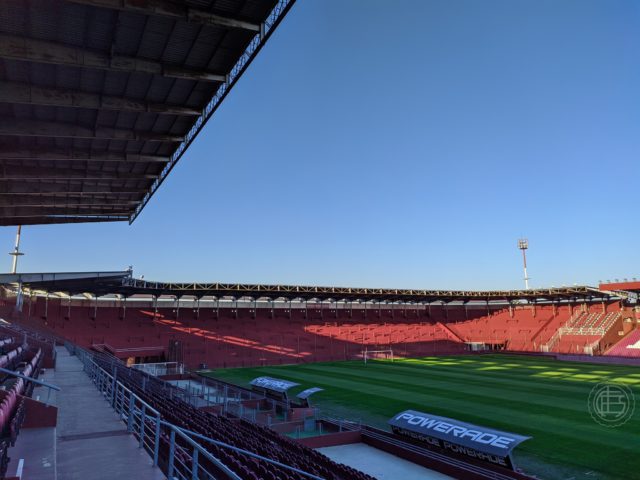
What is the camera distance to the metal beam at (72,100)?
15.0 metres

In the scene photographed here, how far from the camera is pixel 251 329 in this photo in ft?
157

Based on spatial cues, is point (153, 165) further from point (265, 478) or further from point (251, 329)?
point (251, 329)

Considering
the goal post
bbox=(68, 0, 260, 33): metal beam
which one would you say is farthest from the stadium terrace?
the goal post

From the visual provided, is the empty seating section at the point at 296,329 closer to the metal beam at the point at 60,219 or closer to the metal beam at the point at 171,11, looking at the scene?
the metal beam at the point at 60,219

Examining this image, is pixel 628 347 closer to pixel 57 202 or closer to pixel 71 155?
pixel 71 155

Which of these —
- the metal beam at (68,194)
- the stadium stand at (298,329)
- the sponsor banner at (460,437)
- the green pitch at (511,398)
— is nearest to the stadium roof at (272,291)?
the stadium stand at (298,329)

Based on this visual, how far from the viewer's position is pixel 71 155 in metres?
20.3

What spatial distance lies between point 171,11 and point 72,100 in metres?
5.97

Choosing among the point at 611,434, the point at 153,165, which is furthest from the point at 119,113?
the point at 611,434

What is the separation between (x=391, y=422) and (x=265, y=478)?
9657 mm

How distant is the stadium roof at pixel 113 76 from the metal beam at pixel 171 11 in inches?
1.1

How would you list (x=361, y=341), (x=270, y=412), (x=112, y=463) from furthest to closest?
(x=361, y=341), (x=270, y=412), (x=112, y=463)

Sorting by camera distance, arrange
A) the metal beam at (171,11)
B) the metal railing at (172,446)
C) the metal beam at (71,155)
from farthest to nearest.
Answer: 1. the metal beam at (71,155)
2. the metal beam at (171,11)
3. the metal railing at (172,446)

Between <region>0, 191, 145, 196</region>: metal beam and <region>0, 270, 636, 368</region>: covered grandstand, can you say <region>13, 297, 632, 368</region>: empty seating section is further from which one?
<region>0, 191, 145, 196</region>: metal beam
